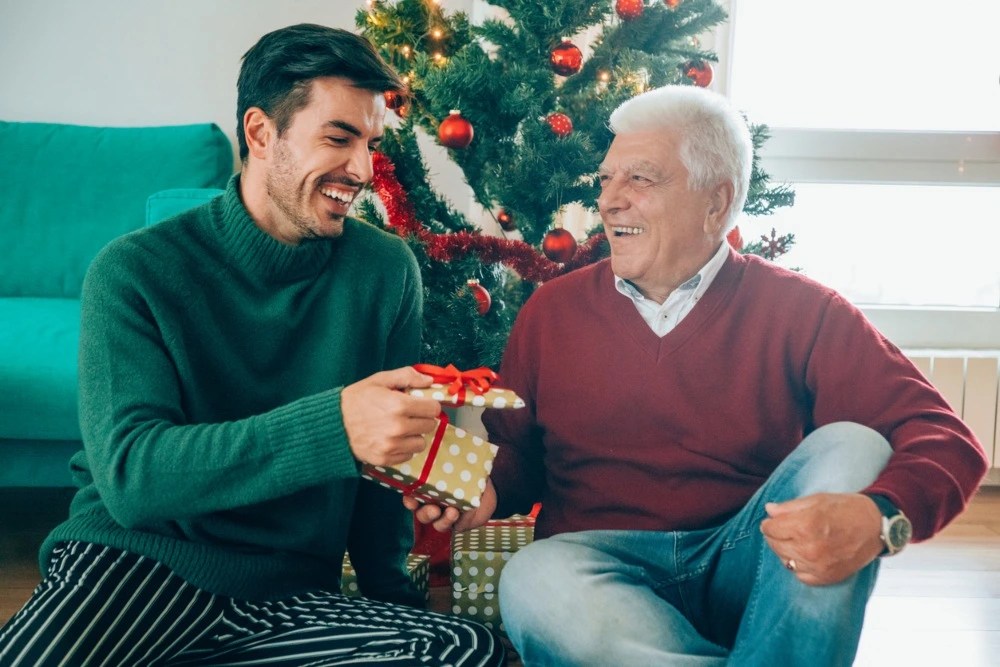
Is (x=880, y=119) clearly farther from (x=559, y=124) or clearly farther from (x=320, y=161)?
(x=320, y=161)

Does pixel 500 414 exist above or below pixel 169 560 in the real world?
above

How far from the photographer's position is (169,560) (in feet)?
4.15

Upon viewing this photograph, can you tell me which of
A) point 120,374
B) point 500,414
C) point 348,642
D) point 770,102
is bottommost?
point 348,642

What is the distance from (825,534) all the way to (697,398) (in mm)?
369

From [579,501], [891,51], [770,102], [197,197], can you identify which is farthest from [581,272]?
[891,51]

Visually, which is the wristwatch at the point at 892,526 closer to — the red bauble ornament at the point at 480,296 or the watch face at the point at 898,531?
the watch face at the point at 898,531

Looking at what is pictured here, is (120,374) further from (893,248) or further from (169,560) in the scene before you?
(893,248)

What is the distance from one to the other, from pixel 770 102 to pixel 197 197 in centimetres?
195

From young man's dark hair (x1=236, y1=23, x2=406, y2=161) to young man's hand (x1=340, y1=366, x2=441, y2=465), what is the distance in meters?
0.49

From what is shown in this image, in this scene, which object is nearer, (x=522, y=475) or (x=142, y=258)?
(x=142, y=258)

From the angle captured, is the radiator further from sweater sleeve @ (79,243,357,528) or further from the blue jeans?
sweater sleeve @ (79,243,357,528)

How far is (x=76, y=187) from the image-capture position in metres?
2.56

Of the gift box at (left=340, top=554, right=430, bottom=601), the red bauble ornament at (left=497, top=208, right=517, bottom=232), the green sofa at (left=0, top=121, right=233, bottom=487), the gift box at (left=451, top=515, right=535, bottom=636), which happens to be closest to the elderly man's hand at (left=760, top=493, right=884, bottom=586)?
the gift box at (left=451, top=515, right=535, bottom=636)

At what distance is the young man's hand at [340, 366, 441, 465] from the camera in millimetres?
1138
